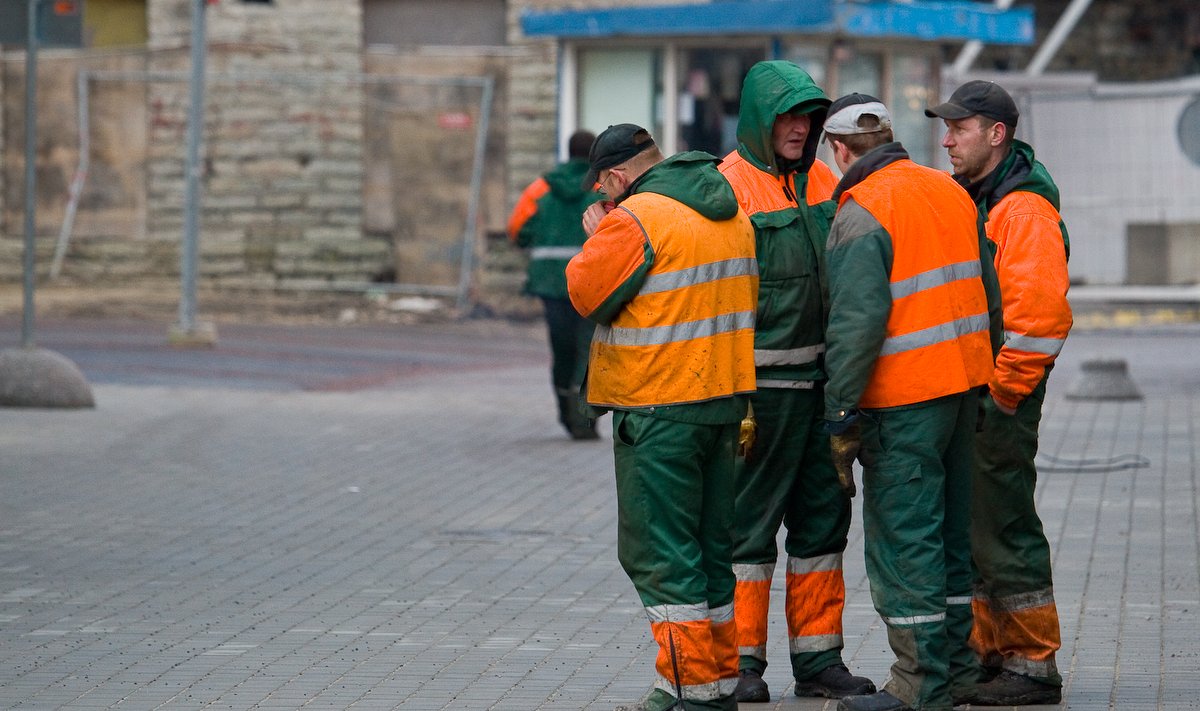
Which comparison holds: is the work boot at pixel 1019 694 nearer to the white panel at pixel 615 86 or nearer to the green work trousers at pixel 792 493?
the green work trousers at pixel 792 493

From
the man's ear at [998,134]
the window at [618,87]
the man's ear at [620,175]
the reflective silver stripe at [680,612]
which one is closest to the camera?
the reflective silver stripe at [680,612]

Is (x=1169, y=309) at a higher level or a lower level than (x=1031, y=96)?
lower

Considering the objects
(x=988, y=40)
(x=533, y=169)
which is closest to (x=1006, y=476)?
(x=988, y=40)

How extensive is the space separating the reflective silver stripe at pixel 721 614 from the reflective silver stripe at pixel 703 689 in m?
0.17

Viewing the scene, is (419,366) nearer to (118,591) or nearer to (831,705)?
(118,591)

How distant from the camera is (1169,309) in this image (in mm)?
21547

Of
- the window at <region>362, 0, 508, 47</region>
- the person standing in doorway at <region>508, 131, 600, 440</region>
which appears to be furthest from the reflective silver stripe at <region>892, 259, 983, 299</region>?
the window at <region>362, 0, 508, 47</region>

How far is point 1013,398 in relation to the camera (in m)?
5.83

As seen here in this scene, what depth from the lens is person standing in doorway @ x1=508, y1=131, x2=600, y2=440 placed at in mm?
11656

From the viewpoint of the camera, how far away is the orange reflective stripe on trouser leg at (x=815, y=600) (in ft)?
19.3

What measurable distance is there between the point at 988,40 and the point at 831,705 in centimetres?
1478

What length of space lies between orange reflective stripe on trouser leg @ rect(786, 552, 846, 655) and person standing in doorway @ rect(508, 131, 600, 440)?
→ 5.78 metres

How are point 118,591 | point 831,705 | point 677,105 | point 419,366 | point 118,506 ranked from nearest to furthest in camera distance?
point 831,705 → point 118,591 → point 118,506 → point 419,366 → point 677,105

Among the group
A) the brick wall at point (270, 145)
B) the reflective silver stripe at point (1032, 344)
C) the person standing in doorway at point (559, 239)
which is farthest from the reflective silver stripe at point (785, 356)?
the brick wall at point (270, 145)
